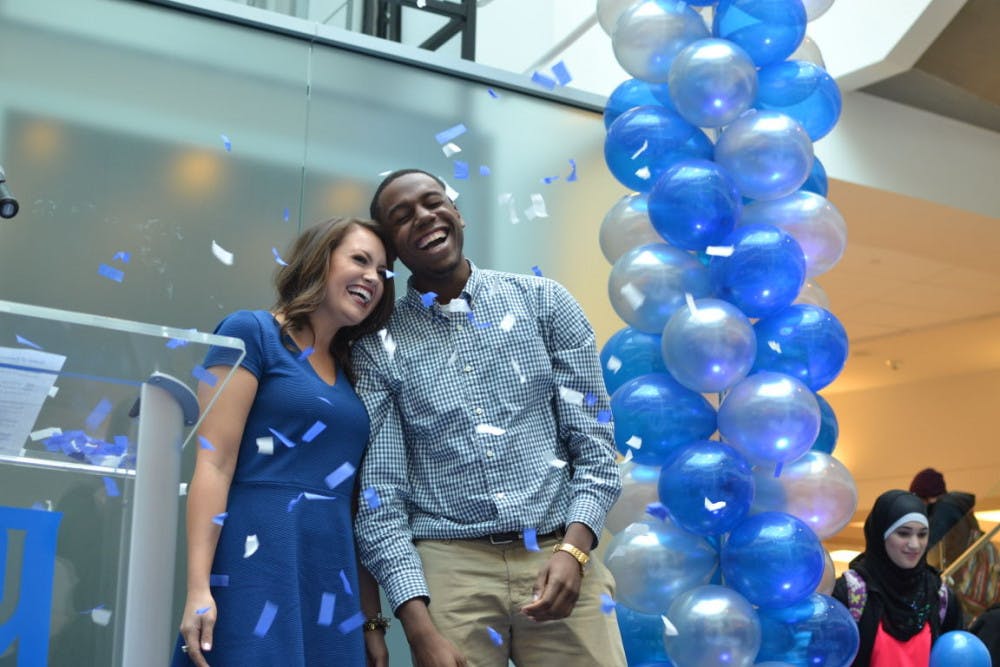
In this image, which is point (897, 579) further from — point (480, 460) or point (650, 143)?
point (480, 460)

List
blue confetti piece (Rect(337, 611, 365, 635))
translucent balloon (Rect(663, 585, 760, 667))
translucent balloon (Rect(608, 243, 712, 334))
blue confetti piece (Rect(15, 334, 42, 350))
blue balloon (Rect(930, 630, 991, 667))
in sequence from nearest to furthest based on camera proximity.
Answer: blue confetti piece (Rect(15, 334, 42, 350))
blue confetti piece (Rect(337, 611, 365, 635))
translucent balloon (Rect(663, 585, 760, 667))
translucent balloon (Rect(608, 243, 712, 334))
blue balloon (Rect(930, 630, 991, 667))

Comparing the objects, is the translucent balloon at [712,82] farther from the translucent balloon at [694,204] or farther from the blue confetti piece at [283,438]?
the blue confetti piece at [283,438]

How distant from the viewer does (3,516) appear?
158 centimetres

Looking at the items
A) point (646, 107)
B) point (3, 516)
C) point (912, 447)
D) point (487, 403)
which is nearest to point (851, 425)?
point (912, 447)

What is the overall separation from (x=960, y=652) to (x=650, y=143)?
1582 millimetres

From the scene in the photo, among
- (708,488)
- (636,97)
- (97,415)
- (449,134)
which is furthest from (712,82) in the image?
(97,415)

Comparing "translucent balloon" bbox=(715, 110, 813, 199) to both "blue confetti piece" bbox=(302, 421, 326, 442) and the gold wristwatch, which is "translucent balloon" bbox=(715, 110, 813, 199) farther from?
"blue confetti piece" bbox=(302, 421, 326, 442)

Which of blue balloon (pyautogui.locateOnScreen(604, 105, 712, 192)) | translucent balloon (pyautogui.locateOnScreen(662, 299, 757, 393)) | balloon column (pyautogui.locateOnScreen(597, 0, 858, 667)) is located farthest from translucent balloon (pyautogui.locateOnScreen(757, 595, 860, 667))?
blue balloon (pyautogui.locateOnScreen(604, 105, 712, 192))

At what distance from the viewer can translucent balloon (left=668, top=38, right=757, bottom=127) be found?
3137 millimetres

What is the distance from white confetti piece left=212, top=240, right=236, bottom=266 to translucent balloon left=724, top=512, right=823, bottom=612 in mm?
1580

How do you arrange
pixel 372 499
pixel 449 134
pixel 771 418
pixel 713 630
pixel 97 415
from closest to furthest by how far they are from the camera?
1. pixel 97 415
2. pixel 372 499
3. pixel 713 630
4. pixel 771 418
5. pixel 449 134

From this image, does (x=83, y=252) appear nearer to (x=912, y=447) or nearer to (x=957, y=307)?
(x=957, y=307)

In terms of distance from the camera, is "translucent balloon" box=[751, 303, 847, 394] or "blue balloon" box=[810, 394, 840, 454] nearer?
"translucent balloon" box=[751, 303, 847, 394]

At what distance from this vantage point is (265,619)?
2.06 metres
